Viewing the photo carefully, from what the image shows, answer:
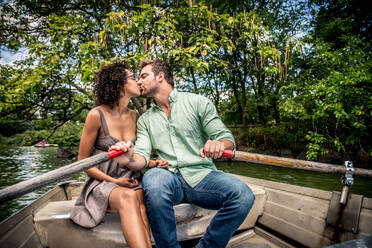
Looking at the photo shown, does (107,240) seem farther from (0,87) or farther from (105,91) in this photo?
(0,87)

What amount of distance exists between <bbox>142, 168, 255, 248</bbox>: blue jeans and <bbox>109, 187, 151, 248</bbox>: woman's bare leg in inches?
3.2

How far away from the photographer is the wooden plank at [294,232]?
191 cm

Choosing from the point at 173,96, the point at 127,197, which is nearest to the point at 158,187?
the point at 127,197

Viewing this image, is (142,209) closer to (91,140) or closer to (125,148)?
(125,148)

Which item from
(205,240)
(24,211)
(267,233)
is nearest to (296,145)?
(267,233)

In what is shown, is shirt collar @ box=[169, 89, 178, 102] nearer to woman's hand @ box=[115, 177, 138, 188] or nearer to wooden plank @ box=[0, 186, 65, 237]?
woman's hand @ box=[115, 177, 138, 188]

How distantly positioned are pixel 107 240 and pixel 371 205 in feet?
6.95

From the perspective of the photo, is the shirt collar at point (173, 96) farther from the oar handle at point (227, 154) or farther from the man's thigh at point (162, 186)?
the oar handle at point (227, 154)

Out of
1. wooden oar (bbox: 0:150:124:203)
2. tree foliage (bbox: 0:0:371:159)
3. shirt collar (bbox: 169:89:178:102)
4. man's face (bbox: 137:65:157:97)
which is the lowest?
wooden oar (bbox: 0:150:124:203)

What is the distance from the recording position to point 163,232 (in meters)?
1.35

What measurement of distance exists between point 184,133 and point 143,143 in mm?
383

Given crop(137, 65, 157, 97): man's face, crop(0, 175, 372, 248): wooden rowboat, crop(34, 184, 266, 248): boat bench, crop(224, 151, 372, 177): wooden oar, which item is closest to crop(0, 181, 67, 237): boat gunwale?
crop(0, 175, 372, 248): wooden rowboat

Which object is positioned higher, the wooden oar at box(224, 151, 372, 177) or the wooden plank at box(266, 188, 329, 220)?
the wooden oar at box(224, 151, 372, 177)

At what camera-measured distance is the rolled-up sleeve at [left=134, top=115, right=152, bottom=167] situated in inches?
70.2
